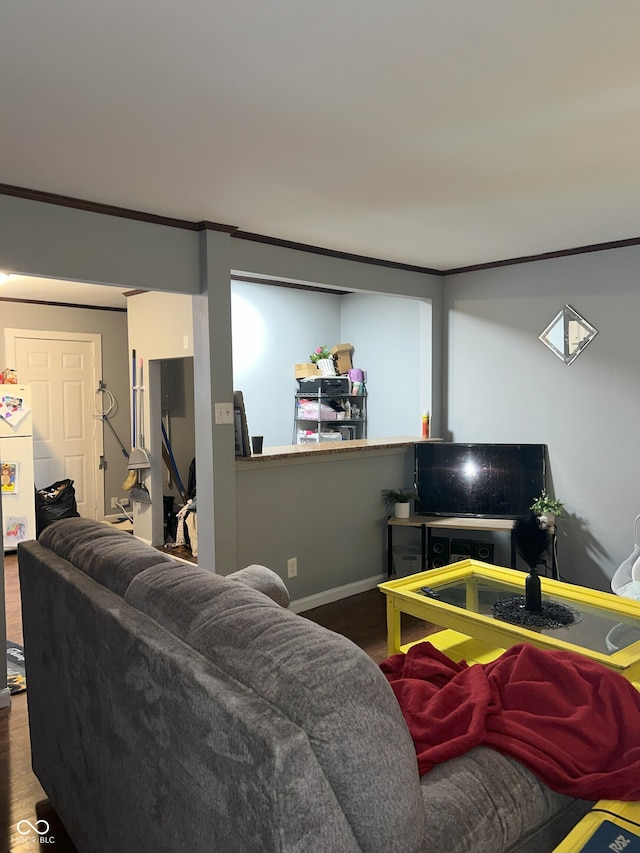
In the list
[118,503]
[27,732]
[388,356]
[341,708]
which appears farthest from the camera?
[118,503]

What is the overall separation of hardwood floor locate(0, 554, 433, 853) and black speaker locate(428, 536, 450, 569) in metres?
0.46

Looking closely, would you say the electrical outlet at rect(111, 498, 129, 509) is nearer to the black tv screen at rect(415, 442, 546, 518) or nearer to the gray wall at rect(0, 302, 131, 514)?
the gray wall at rect(0, 302, 131, 514)

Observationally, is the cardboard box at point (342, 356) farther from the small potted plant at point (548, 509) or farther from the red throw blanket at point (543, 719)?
the red throw blanket at point (543, 719)

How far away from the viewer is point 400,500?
4.77 metres

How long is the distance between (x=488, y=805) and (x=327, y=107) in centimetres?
203

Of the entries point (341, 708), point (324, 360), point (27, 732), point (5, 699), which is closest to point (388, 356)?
point (324, 360)

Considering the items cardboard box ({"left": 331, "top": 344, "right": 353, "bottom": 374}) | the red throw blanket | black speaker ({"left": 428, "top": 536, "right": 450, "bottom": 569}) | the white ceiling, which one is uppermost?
the white ceiling

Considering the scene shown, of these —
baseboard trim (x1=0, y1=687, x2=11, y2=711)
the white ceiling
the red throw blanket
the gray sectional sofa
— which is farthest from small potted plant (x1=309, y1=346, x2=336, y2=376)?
the red throw blanket

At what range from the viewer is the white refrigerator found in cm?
561

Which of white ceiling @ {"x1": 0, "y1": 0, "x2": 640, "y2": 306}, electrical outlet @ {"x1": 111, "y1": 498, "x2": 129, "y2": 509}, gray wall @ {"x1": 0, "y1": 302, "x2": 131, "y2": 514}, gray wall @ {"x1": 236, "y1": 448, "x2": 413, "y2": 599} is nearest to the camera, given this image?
white ceiling @ {"x1": 0, "y1": 0, "x2": 640, "y2": 306}

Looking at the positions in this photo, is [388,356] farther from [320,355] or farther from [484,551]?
[484,551]

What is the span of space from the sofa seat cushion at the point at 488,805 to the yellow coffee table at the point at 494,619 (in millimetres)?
999

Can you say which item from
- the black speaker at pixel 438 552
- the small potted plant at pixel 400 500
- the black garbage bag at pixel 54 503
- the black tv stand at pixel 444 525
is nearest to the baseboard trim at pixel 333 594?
the black tv stand at pixel 444 525

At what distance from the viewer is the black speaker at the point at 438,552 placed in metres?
4.71
